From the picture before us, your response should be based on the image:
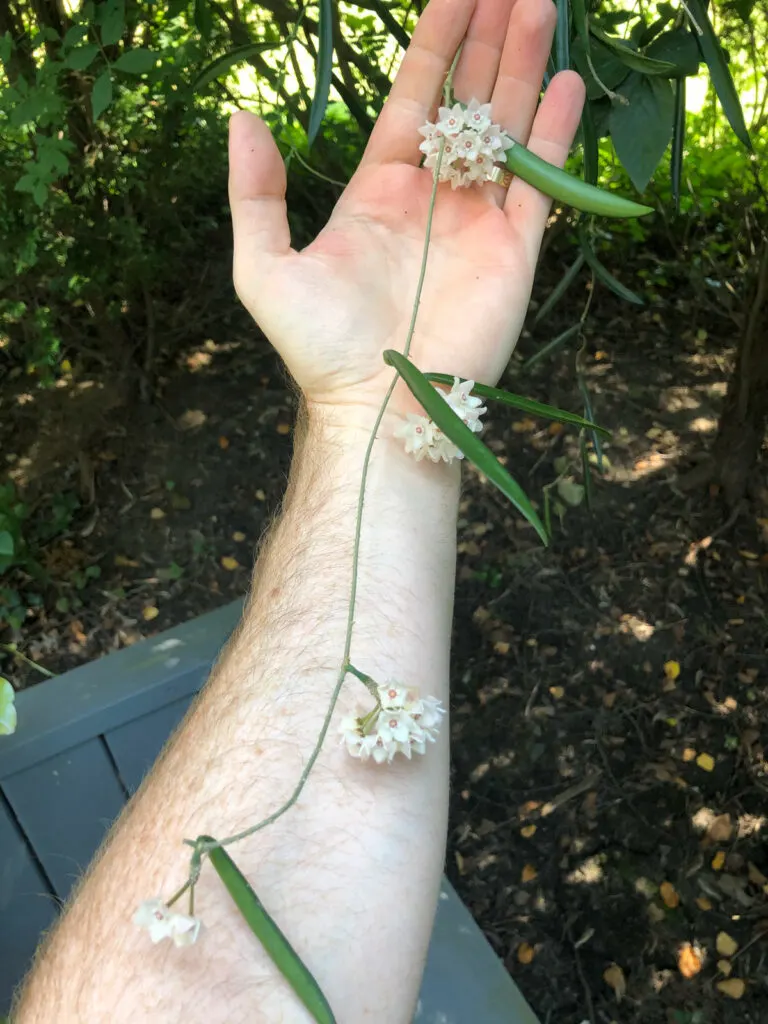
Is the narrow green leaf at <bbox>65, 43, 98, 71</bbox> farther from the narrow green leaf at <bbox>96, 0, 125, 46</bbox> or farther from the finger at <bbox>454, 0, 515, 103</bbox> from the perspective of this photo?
the finger at <bbox>454, 0, 515, 103</bbox>

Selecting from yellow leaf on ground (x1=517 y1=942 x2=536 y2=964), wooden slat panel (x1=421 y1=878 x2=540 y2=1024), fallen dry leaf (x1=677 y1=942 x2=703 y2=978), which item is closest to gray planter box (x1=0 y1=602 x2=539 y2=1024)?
wooden slat panel (x1=421 y1=878 x2=540 y2=1024)

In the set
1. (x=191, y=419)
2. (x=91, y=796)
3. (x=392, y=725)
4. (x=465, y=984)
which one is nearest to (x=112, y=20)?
(x=392, y=725)

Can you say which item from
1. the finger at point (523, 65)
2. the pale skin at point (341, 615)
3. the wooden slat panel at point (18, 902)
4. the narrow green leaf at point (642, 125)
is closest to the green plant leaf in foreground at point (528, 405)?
the pale skin at point (341, 615)

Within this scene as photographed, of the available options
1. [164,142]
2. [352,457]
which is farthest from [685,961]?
[164,142]

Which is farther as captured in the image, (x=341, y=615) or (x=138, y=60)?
(x=138, y=60)

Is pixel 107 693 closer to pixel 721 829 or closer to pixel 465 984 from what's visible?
pixel 465 984

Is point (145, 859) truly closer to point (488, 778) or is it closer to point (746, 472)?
point (488, 778)

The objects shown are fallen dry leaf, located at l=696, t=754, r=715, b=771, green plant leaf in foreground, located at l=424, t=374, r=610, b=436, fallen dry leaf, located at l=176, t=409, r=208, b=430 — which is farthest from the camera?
fallen dry leaf, located at l=176, t=409, r=208, b=430
